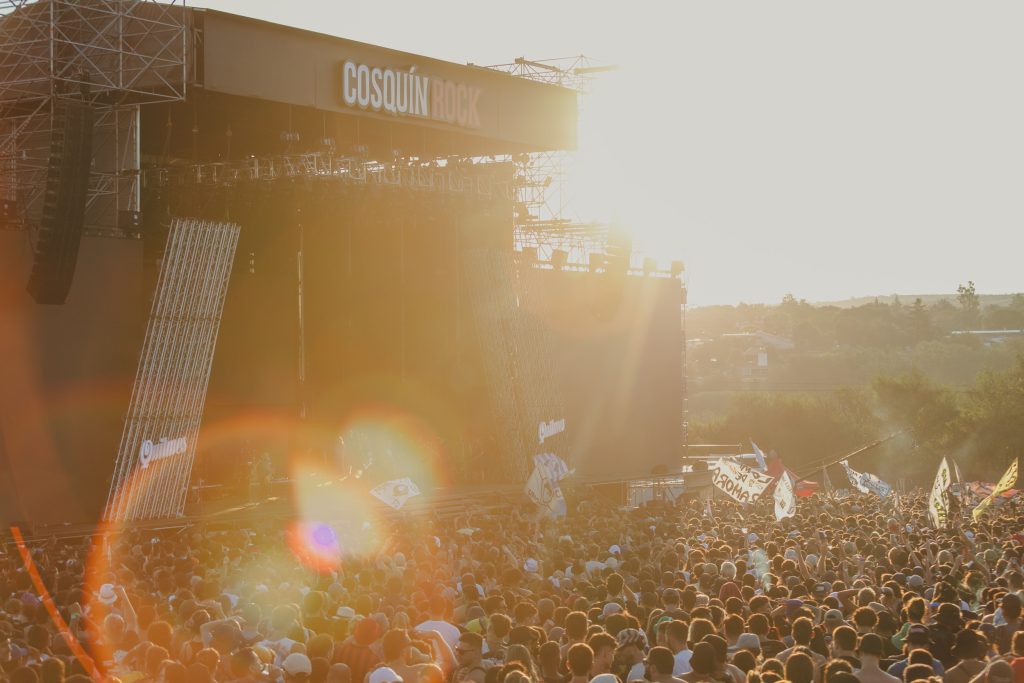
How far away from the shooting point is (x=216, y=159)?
31438 millimetres

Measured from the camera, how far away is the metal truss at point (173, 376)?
22531 mm

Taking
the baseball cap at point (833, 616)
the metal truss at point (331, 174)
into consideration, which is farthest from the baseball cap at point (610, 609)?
the metal truss at point (331, 174)

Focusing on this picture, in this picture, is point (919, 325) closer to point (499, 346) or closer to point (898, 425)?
point (898, 425)

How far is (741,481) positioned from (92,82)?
1434cm

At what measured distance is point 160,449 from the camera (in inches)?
906

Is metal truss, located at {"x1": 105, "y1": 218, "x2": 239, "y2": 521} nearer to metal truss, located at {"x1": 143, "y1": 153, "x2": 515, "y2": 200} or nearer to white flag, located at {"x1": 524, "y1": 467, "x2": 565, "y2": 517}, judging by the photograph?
metal truss, located at {"x1": 143, "y1": 153, "x2": 515, "y2": 200}

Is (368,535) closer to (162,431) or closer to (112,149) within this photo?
(162,431)

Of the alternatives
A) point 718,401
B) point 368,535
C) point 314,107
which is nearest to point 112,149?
point 314,107

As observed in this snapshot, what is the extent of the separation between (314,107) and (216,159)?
563 cm

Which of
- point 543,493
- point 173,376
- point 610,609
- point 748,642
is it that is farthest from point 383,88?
point 748,642

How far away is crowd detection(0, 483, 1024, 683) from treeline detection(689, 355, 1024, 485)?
121ft

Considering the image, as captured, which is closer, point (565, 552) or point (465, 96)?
point (565, 552)

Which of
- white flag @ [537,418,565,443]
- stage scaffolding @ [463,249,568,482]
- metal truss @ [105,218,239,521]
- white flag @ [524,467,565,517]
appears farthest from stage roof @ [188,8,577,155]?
white flag @ [524,467,565,517]

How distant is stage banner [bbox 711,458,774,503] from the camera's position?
18.9 m
